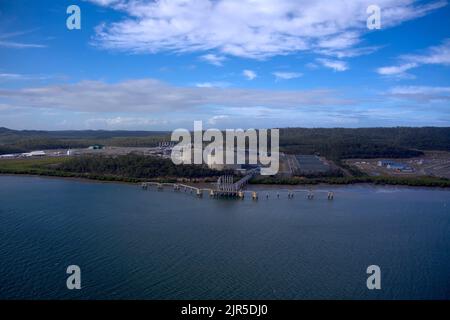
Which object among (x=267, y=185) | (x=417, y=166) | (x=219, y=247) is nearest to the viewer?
(x=219, y=247)

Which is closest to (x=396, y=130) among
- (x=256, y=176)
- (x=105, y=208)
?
(x=256, y=176)

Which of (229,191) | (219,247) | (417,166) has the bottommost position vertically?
(219,247)

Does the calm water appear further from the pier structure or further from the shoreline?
the shoreline

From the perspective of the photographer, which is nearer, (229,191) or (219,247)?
(219,247)

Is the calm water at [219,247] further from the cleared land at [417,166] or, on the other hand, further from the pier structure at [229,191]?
the cleared land at [417,166]

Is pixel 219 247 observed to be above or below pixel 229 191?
below

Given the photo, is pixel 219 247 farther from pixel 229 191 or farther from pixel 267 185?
pixel 267 185

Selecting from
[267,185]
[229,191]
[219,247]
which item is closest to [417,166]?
[267,185]

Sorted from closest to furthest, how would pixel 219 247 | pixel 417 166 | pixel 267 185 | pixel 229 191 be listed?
pixel 219 247, pixel 229 191, pixel 267 185, pixel 417 166
